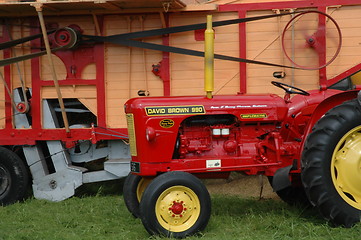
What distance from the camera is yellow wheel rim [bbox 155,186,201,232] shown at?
560 centimetres

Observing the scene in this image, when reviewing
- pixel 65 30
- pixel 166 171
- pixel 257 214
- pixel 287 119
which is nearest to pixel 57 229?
pixel 166 171

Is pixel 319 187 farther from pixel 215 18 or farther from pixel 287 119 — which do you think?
pixel 215 18

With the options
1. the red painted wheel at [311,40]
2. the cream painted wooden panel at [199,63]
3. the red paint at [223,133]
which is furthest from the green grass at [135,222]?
the red painted wheel at [311,40]

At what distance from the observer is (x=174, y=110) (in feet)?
19.9

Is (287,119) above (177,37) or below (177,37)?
below

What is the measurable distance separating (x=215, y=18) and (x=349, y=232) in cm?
397

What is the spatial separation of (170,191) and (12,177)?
11.9 feet

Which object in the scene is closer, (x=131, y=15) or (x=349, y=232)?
(x=349, y=232)

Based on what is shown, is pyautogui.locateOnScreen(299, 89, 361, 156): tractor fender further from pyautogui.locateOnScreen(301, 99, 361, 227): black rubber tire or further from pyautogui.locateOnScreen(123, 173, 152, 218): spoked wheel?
pyautogui.locateOnScreen(123, 173, 152, 218): spoked wheel

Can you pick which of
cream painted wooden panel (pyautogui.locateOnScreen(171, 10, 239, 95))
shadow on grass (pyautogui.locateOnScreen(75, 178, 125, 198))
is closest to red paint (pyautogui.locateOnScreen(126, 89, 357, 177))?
cream painted wooden panel (pyautogui.locateOnScreen(171, 10, 239, 95))

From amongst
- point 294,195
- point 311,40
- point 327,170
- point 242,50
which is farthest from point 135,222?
point 311,40

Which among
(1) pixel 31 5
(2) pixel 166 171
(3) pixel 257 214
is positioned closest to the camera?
(2) pixel 166 171

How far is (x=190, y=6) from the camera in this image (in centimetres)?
825

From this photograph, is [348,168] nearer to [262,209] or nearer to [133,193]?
[262,209]
